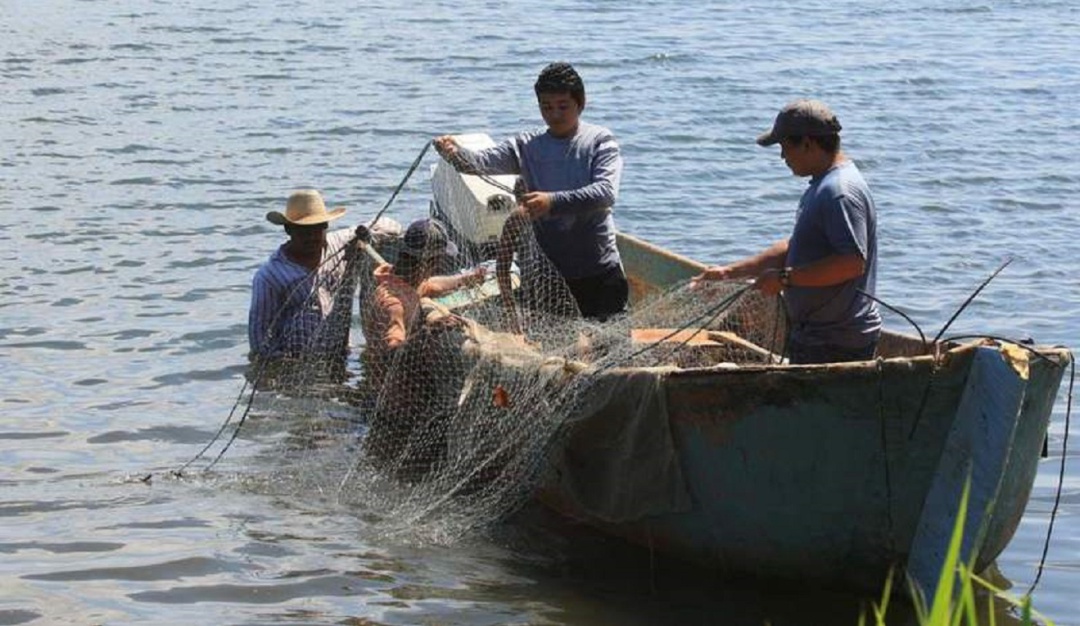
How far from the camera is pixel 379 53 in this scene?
822 inches

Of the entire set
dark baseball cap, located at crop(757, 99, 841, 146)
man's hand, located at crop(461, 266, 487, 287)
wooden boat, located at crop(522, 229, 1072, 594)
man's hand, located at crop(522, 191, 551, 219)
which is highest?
dark baseball cap, located at crop(757, 99, 841, 146)

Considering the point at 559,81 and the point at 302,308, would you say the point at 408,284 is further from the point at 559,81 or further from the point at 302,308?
the point at 559,81

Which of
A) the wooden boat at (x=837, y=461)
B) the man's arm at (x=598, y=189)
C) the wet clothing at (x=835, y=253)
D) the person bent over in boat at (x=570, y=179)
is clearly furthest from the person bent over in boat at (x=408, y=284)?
the wet clothing at (x=835, y=253)

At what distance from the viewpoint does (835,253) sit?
6.76 m

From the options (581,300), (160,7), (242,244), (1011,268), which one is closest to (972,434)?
(581,300)

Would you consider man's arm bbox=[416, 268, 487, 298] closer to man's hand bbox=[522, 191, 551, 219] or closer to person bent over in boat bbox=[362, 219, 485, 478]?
person bent over in boat bbox=[362, 219, 485, 478]

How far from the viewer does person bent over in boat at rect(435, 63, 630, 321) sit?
A: 8.38 meters

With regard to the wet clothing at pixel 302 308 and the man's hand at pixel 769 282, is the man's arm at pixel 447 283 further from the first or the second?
the man's hand at pixel 769 282

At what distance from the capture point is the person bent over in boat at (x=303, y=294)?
9.37 meters

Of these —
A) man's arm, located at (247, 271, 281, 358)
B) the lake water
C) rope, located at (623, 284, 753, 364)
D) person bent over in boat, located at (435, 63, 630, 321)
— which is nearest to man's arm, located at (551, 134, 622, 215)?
person bent over in boat, located at (435, 63, 630, 321)

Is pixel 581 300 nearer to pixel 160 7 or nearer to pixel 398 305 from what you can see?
pixel 398 305

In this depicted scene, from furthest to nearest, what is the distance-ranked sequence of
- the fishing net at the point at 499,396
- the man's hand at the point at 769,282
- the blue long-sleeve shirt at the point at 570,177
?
the blue long-sleeve shirt at the point at 570,177, the fishing net at the point at 499,396, the man's hand at the point at 769,282

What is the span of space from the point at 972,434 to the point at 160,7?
1913 cm

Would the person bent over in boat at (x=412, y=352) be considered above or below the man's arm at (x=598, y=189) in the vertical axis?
below
